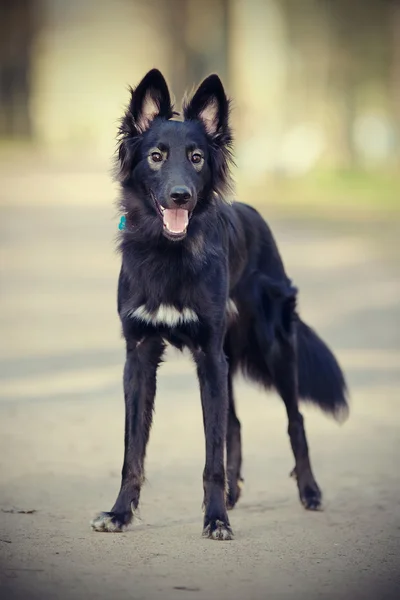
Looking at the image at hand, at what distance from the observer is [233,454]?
665 cm

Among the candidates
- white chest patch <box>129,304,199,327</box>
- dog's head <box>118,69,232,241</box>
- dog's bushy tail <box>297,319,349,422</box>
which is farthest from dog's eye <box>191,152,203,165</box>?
dog's bushy tail <box>297,319,349,422</box>

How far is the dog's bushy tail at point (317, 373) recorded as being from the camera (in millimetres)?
7113

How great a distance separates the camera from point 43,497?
6359mm

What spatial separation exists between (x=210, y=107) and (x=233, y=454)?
5.89 feet

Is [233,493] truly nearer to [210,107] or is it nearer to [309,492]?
[309,492]

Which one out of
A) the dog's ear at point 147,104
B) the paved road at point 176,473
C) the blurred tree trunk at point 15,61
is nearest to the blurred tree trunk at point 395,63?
the blurred tree trunk at point 15,61

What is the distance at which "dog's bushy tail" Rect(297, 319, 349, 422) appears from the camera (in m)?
7.11

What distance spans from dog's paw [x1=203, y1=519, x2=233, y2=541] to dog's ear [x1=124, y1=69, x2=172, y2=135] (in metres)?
1.80

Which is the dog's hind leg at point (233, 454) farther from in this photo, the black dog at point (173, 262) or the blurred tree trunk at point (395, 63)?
the blurred tree trunk at point (395, 63)

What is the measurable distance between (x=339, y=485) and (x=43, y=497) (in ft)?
5.24

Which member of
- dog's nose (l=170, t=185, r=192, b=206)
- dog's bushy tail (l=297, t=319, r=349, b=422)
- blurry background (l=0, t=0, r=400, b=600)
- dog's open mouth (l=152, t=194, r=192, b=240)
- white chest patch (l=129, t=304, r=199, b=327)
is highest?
dog's nose (l=170, t=185, r=192, b=206)

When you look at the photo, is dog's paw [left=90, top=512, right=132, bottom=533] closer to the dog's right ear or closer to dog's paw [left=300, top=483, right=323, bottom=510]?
dog's paw [left=300, top=483, right=323, bottom=510]

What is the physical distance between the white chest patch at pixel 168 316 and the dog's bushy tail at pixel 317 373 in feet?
4.64

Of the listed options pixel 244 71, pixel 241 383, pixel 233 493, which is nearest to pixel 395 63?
pixel 244 71
